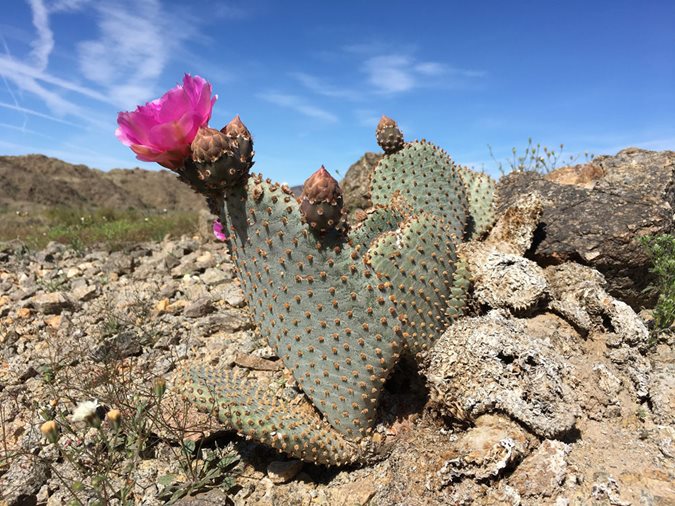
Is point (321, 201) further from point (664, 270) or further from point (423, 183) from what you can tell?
point (664, 270)

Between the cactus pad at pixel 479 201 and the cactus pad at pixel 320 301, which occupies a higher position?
the cactus pad at pixel 479 201

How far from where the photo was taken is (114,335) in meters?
3.94

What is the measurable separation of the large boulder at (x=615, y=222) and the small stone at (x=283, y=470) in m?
2.16

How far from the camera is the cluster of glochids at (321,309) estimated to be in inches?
84.1

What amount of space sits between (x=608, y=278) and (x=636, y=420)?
121cm

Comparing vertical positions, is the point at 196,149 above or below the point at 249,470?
above

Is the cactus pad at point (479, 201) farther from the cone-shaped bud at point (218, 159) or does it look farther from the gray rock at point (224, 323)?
the cone-shaped bud at point (218, 159)

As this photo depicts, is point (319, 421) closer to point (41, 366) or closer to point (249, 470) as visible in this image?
point (249, 470)

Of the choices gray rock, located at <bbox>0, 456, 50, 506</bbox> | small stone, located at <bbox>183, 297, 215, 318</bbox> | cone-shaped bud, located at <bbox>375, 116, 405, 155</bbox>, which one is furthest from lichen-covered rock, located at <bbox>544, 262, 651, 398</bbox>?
gray rock, located at <bbox>0, 456, 50, 506</bbox>

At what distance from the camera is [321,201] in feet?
6.70

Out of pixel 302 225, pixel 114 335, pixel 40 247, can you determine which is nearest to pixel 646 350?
pixel 302 225

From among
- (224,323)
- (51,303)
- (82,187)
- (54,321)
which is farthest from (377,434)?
(82,187)

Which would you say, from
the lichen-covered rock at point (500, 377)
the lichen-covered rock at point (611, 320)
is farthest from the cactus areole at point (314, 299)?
the lichen-covered rock at point (611, 320)

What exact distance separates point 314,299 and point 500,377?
92cm
